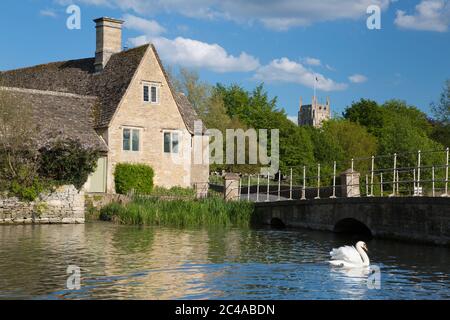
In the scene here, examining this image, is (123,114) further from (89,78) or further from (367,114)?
(367,114)

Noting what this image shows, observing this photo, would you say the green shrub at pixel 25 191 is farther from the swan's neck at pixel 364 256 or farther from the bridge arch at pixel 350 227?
the swan's neck at pixel 364 256

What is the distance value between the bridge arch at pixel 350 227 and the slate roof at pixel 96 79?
17.9 meters

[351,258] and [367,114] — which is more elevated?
[367,114]

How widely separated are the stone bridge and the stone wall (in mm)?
9166

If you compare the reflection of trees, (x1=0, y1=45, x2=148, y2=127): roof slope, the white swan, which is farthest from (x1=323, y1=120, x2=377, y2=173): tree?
the white swan

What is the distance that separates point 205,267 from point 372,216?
441 inches

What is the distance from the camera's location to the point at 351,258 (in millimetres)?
18469

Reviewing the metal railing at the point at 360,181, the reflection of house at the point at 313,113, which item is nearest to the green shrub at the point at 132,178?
the metal railing at the point at 360,181

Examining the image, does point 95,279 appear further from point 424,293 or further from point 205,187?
point 205,187

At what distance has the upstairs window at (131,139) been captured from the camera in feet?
145

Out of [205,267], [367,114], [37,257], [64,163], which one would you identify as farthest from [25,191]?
[367,114]

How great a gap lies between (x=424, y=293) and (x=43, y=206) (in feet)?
77.9

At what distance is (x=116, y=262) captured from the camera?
63.1 ft

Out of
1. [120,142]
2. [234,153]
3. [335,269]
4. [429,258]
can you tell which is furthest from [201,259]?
[234,153]
